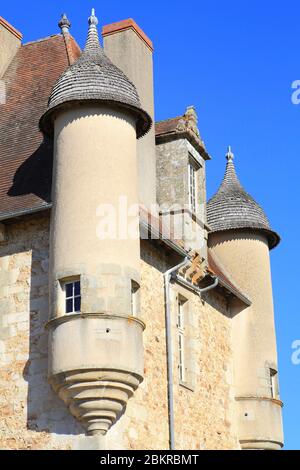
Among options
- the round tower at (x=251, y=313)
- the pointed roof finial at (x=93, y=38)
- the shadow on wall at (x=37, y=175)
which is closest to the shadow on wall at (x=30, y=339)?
the shadow on wall at (x=37, y=175)

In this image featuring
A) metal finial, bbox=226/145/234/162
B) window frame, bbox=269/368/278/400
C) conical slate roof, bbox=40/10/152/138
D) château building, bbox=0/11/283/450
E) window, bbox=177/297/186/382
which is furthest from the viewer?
metal finial, bbox=226/145/234/162

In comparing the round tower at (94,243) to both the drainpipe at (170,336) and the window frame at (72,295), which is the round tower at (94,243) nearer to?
the window frame at (72,295)

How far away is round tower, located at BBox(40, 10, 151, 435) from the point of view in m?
13.0

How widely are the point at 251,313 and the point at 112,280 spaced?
19.7 ft

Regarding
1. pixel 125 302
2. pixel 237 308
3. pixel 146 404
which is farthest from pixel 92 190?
pixel 237 308

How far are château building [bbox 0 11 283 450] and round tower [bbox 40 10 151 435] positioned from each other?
20 millimetres

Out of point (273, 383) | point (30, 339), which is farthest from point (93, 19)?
point (273, 383)

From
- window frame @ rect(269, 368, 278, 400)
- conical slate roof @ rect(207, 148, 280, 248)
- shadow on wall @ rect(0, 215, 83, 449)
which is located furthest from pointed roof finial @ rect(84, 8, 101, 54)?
window frame @ rect(269, 368, 278, 400)

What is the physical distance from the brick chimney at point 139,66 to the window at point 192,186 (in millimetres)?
916

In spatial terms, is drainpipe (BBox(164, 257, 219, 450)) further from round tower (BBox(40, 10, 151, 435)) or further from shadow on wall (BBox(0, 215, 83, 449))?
shadow on wall (BBox(0, 215, 83, 449))

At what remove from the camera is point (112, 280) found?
13461 mm

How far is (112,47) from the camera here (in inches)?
679

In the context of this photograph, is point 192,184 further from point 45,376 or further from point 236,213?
point 45,376

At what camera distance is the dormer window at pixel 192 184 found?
17.7m
